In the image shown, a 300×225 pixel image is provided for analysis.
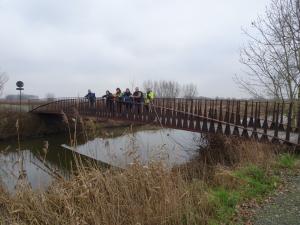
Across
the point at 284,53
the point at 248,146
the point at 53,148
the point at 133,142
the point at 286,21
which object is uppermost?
the point at 286,21

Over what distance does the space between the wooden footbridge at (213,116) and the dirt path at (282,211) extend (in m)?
4.26

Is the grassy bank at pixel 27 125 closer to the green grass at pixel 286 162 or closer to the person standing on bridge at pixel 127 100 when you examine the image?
the person standing on bridge at pixel 127 100

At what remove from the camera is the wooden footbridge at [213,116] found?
10.3 meters

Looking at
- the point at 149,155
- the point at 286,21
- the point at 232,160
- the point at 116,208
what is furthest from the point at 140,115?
the point at 116,208

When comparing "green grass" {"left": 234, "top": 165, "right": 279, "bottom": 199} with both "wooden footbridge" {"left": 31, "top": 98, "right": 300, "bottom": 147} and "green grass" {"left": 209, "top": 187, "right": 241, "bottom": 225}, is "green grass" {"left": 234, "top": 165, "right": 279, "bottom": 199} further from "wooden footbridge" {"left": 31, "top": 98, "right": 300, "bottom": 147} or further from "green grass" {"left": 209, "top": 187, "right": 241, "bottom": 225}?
"wooden footbridge" {"left": 31, "top": 98, "right": 300, "bottom": 147}

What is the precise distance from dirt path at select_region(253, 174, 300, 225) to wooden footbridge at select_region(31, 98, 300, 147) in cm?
426

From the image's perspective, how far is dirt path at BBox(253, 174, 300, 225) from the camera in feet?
12.5

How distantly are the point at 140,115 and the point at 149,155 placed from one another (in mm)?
10778

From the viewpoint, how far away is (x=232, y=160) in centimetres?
959

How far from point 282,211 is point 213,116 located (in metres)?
8.55

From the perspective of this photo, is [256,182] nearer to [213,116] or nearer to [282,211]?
[282,211]

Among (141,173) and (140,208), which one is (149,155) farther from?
(140,208)

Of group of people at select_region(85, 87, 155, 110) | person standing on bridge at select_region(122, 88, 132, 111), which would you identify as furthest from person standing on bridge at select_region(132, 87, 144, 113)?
person standing on bridge at select_region(122, 88, 132, 111)

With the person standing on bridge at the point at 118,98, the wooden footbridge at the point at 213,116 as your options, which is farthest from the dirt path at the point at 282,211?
the person standing on bridge at the point at 118,98
